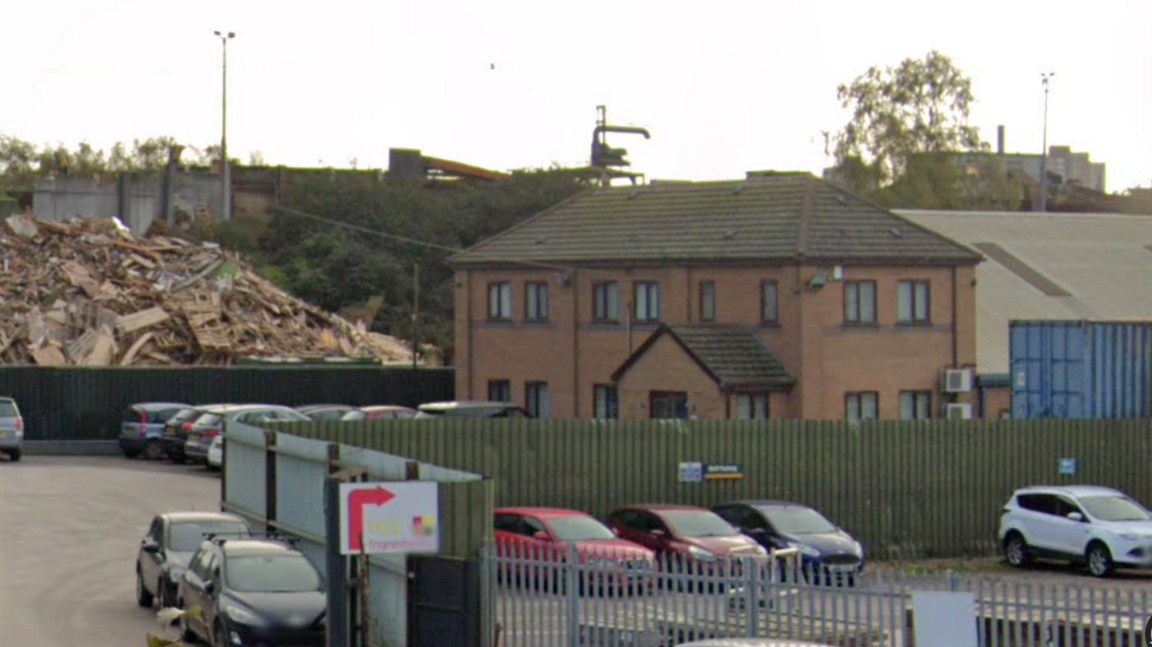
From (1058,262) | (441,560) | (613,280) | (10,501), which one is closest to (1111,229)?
(1058,262)

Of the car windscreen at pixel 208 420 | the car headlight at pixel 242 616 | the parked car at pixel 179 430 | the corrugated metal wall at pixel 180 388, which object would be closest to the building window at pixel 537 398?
the corrugated metal wall at pixel 180 388

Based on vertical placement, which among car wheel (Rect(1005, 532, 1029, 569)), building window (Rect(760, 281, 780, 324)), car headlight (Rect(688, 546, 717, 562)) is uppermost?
building window (Rect(760, 281, 780, 324))

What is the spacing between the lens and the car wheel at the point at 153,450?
49750mm

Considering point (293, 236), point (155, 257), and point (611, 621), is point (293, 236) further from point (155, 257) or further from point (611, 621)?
point (611, 621)

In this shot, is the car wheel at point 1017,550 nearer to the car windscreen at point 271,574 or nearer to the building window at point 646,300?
the car windscreen at point 271,574

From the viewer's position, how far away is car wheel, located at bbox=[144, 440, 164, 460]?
49.8 metres

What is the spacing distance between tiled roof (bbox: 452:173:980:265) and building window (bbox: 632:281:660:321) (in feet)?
2.21

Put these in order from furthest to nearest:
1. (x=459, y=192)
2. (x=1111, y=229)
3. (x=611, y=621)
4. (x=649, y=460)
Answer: (x=459, y=192) → (x=1111, y=229) → (x=649, y=460) → (x=611, y=621)

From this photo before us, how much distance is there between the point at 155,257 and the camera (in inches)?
2746

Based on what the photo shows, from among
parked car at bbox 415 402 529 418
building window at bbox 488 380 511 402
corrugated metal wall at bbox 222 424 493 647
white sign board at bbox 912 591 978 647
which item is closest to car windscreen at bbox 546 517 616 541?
corrugated metal wall at bbox 222 424 493 647

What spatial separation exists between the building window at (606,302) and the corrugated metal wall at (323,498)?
1886cm

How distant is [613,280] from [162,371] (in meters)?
14.1

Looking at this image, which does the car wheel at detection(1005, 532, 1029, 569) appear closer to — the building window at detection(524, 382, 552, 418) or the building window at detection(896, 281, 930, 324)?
the building window at detection(896, 281, 930, 324)

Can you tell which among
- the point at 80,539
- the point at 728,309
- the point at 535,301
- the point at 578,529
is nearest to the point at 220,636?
the point at 578,529
